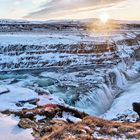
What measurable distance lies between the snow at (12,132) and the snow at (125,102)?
1657 cm

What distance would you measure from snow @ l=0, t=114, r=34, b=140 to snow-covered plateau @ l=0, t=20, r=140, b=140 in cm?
781

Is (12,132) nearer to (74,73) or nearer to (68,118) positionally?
(68,118)

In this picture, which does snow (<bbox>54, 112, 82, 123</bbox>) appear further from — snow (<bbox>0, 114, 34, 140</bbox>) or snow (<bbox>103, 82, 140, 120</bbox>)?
snow (<bbox>103, 82, 140, 120</bbox>)

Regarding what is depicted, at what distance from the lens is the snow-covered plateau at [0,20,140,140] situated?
33.6 metres

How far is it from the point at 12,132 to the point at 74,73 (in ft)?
114

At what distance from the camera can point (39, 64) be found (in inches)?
2117

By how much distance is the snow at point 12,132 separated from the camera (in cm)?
1429

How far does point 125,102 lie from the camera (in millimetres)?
40156

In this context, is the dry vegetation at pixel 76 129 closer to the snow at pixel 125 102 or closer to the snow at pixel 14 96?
the snow at pixel 14 96

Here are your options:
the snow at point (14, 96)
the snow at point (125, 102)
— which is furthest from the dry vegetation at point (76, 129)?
the snow at point (125, 102)

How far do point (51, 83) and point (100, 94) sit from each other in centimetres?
583

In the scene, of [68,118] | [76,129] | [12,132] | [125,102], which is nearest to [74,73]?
[125,102]

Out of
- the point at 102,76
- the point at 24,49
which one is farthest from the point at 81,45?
the point at 102,76

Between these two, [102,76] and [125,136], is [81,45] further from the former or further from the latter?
[125,136]
